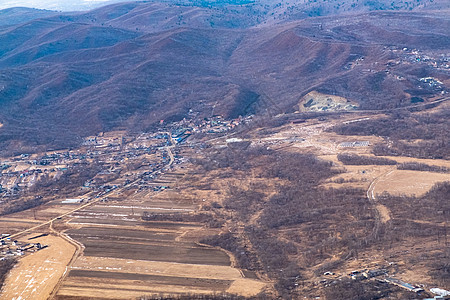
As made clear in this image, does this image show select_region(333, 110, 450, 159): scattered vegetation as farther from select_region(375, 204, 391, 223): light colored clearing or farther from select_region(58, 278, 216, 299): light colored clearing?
select_region(58, 278, 216, 299): light colored clearing

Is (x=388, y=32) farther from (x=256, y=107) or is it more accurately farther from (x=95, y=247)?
(x=95, y=247)

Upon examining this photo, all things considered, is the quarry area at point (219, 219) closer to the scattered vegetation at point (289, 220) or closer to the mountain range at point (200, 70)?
the scattered vegetation at point (289, 220)

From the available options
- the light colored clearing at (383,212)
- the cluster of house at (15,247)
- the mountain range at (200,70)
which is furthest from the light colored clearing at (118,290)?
the mountain range at (200,70)

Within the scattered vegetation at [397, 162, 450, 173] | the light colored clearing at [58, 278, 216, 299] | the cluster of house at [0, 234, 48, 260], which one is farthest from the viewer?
the scattered vegetation at [397, 162, 450, 173]

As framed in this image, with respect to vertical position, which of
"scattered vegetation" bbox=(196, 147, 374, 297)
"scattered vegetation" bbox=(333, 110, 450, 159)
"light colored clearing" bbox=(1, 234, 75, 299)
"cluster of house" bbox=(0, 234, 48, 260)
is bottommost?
"scattered vegetation" bbox=(333, 110, 450, 159)

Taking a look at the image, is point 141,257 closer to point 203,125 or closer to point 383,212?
point 383,212

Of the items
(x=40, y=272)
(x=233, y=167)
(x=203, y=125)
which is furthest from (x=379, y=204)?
(x=203, y=125)

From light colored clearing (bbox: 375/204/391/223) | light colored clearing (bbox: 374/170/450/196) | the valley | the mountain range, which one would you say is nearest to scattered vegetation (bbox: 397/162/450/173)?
the valley
